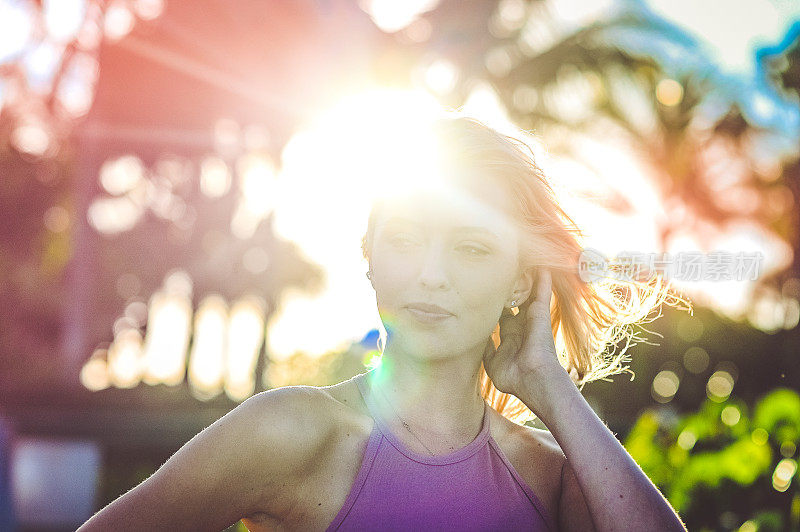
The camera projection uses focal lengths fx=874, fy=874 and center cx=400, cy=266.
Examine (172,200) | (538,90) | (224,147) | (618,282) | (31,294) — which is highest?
(618,282)

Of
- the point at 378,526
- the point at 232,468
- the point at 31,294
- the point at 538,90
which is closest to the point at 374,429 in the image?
the point at 378,526

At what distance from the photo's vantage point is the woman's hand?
2.68 metres

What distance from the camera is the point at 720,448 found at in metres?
3.88

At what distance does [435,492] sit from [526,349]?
1.91 feet

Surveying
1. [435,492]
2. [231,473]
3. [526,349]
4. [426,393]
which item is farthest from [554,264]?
[231,473]

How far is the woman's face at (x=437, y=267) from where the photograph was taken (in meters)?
2.46

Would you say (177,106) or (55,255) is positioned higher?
(177,106)

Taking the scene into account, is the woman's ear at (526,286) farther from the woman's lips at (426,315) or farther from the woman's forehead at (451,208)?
the woman's lips at (426,315)

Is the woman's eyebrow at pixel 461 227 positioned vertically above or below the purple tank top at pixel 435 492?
above

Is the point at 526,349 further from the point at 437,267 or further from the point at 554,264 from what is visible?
the point at 437,267

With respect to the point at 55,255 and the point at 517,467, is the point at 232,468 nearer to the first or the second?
the point at 517,467

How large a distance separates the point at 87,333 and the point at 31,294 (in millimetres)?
7458

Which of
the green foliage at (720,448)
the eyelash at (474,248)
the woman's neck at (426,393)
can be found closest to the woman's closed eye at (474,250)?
the eyelash at (474,248)

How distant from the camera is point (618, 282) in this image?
312cm
